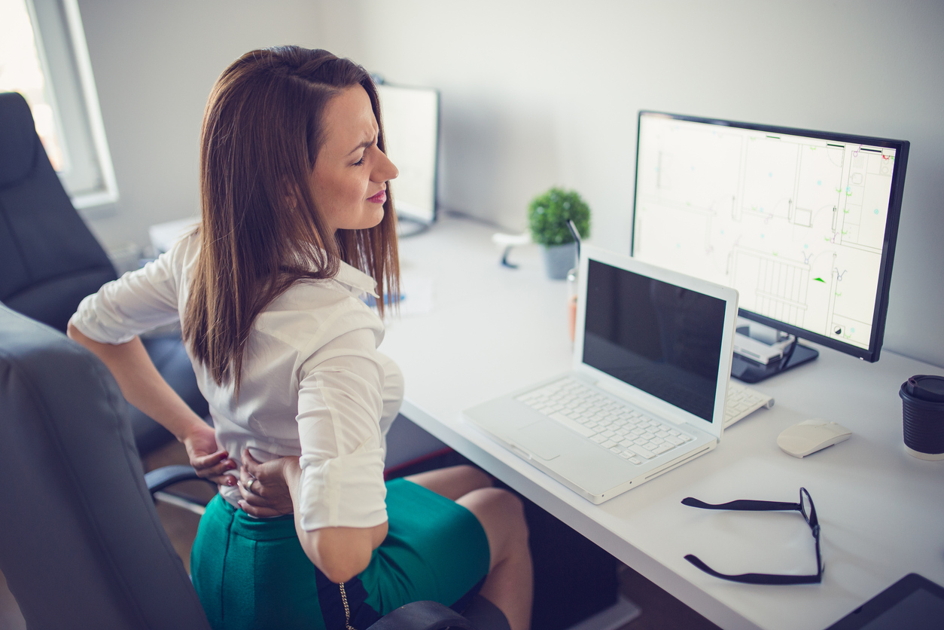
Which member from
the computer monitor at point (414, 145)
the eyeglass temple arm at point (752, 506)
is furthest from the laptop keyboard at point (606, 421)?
the computer monitor at point (414, 145)

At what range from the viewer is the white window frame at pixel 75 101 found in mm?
2150

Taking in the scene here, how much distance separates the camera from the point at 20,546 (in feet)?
2.07

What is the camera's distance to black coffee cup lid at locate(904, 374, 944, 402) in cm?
92

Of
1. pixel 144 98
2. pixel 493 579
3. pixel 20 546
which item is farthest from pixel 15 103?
pixel 493 579

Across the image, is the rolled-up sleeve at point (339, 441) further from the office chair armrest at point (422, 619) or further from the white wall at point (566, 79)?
the white wall at point (566, 79)

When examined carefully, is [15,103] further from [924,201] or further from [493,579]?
[924,201]

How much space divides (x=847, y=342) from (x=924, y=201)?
11.3 inches

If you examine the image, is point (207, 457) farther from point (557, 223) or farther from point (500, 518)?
point (557, 223)

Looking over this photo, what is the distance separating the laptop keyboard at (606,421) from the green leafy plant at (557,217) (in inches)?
20.6

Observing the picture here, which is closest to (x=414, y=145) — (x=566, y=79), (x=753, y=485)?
(x=566, y=79)

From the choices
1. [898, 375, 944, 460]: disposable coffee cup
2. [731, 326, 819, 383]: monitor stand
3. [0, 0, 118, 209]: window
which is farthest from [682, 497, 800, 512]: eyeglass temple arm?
[0, 0, 118, 209]: window

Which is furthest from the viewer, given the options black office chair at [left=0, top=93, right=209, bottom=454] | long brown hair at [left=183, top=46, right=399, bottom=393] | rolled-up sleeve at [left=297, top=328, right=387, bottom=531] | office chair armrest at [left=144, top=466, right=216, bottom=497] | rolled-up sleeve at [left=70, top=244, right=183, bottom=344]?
black office chair at [left=0, top=93, right=209, bottom=454]

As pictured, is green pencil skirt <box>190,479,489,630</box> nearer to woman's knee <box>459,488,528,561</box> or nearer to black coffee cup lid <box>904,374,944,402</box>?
woman's knee <box>459,488,528,561</box>

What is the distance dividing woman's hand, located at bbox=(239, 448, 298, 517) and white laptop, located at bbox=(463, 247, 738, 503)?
12.2 inches
